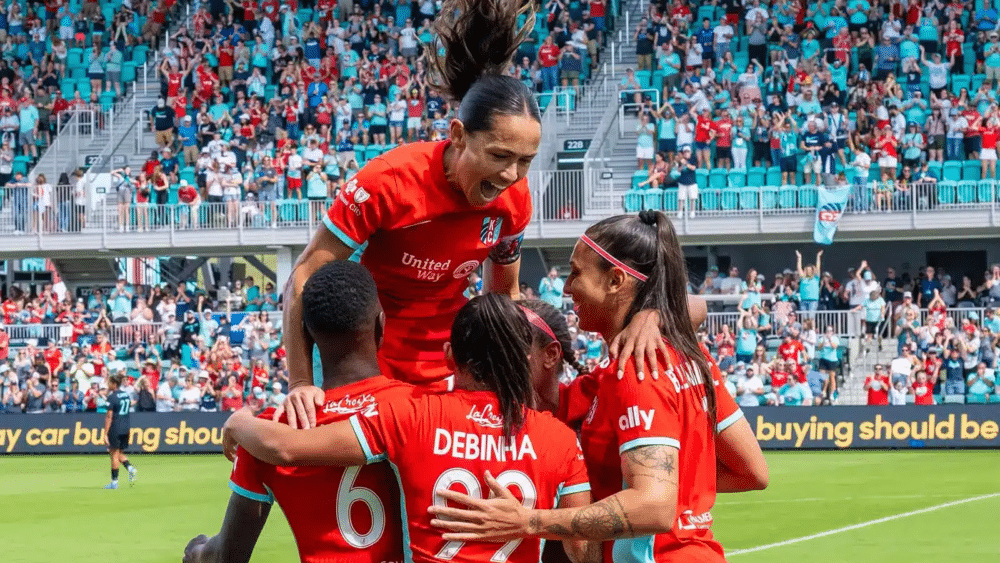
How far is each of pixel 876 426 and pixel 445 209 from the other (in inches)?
775

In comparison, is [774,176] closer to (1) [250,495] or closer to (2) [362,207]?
(2) [362,207]

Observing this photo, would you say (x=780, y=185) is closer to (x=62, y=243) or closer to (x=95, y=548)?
(x=62, y=243)

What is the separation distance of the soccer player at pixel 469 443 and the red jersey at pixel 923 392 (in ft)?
70.7

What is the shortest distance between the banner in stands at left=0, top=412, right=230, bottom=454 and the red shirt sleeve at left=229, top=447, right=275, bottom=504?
2241 cm

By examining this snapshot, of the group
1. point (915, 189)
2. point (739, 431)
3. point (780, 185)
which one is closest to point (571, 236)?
point (780, 185)

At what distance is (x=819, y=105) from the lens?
30125 mm

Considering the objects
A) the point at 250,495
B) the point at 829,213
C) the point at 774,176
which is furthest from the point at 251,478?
the point at 774,176

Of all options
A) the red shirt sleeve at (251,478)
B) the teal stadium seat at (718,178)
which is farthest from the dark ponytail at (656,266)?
the teal stadium seat at (718,178)

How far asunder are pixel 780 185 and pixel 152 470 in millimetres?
14367

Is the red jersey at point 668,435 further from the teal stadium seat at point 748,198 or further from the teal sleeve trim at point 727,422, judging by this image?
the teal stadium seat at point 748,198

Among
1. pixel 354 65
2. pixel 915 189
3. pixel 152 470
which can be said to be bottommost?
pixel 152 470

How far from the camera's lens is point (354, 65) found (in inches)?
1374

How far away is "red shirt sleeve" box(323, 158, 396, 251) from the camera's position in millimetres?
5492

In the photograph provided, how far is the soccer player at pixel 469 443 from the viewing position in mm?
4207
